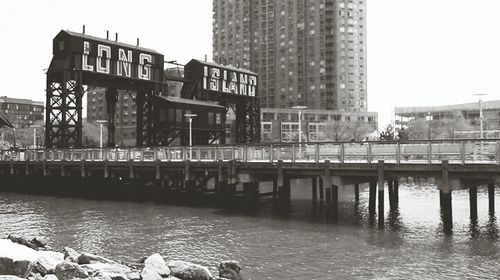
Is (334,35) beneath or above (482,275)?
above

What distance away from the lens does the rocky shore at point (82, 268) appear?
1494 centimetres

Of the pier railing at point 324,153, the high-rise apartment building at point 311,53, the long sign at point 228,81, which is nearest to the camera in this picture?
the pier railing at point 324,153

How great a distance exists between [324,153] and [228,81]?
1648 inches

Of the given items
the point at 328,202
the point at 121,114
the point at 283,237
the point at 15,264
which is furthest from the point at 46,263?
the point at 121,114

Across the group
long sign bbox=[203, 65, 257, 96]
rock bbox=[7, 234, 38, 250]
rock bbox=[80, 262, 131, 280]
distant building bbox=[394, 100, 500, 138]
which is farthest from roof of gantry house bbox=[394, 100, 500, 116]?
rock bbox=[80, 262, 131, 280]

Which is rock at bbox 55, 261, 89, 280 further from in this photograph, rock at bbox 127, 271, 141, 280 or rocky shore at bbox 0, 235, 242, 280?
rock at bbox 127, 271, 141, 280

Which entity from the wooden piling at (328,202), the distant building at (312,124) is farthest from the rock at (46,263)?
the distant building at (312,124)

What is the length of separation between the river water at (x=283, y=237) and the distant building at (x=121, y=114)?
108091 mm

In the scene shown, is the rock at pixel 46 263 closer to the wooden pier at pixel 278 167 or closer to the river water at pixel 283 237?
the river water at pixel 283 237

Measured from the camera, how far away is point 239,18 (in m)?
184

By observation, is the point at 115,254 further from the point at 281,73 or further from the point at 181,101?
the point at 281,73

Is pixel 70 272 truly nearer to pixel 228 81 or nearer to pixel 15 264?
pixel 15 264

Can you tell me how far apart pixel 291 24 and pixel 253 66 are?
62.9ft

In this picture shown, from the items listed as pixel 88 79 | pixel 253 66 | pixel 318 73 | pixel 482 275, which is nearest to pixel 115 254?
pixel 482 275
